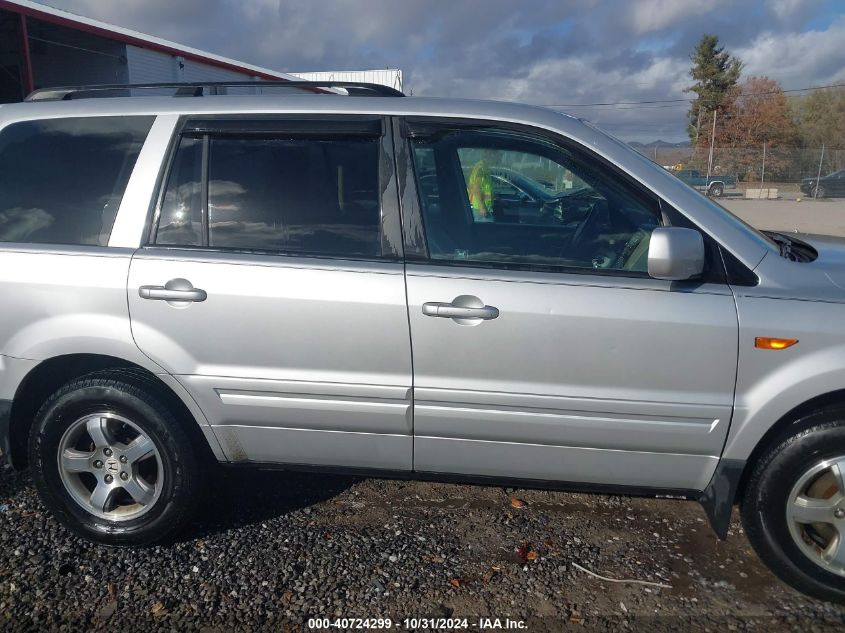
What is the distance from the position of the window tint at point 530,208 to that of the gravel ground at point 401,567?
1324mm

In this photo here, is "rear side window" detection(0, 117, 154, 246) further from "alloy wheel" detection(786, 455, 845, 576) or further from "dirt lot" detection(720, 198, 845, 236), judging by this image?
"dirt lot" detection(720, 198, 845, 236)

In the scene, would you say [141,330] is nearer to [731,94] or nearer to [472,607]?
[472,607]

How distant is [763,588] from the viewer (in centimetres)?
281

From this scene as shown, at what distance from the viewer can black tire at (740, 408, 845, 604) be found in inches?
100

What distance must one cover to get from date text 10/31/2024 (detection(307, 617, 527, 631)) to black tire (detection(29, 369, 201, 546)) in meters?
0.84

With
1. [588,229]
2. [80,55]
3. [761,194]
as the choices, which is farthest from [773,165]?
[588,229]

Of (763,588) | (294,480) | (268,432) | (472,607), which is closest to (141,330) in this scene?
(268,432)

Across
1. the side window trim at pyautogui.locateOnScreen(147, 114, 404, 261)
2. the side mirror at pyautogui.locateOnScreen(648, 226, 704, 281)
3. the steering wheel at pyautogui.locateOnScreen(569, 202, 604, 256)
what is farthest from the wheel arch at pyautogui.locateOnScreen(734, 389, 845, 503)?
the side window trim at pyautogui.locateOnScreen(147, 114, 404, 261)

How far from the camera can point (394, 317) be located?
107 inches

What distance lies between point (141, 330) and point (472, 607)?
1780mm

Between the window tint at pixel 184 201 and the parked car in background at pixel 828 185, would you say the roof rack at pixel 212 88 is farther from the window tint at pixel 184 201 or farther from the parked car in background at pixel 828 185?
the parked car in background at pixel 828 185

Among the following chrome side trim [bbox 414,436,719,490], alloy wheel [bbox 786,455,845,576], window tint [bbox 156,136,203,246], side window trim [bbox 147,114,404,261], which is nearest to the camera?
alloy wheel [bbox 786,455,845,576]

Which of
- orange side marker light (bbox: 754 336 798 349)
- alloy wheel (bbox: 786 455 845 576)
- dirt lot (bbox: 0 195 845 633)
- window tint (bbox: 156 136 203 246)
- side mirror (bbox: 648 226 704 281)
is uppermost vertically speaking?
window tint (bbox: 156 136 203 246)

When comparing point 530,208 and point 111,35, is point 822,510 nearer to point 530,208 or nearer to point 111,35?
point 530,208
